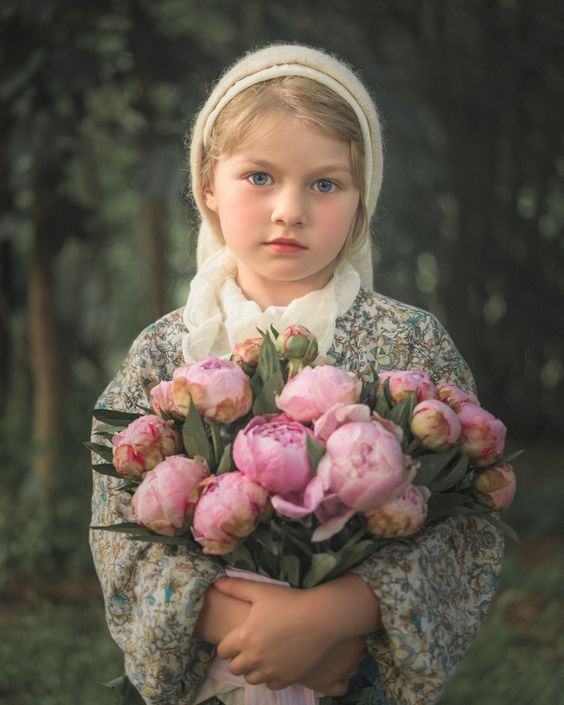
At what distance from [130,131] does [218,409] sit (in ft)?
10.4

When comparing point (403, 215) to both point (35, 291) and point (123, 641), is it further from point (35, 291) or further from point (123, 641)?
point (123, 641)

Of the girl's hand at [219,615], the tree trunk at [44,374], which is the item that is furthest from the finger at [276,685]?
the tree trunk at [44,374]

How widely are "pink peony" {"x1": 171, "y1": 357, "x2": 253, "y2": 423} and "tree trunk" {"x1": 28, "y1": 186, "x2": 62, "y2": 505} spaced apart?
10.0 ft

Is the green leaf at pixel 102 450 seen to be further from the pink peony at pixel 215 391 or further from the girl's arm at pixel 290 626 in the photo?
the girl's arm at pixel 290 626

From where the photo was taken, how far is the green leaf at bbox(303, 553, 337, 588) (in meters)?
1.50

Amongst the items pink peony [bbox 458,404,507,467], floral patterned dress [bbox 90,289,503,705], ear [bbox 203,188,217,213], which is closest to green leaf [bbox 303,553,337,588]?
floral patterned dress [bbox 90,289,503,705]

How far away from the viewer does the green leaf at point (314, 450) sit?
1471 millimetres

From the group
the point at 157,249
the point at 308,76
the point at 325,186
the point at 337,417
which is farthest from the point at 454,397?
the point at 157,249

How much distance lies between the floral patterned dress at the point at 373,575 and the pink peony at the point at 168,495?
5.7 inches

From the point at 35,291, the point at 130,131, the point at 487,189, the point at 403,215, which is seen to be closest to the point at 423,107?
the point at 487,189

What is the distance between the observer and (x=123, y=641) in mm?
1826

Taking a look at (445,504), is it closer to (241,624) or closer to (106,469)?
(241,624)

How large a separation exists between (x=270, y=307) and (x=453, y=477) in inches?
22.3

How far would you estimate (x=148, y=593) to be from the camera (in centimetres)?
169
